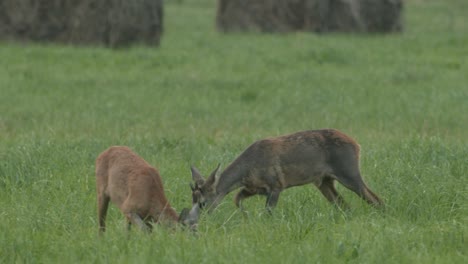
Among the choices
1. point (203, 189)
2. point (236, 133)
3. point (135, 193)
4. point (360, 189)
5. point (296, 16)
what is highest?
point (135, 193)

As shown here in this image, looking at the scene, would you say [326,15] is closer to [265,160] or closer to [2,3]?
[2,3]

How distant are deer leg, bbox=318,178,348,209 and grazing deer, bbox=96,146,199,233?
179cm

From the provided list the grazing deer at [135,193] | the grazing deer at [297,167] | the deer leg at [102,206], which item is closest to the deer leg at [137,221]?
the grazing deer at [135,193]

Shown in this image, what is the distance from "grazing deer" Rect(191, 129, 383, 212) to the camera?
8.25m

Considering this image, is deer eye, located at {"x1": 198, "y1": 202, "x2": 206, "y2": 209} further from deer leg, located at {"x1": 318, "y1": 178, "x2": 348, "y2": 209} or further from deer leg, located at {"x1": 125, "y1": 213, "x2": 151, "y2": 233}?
deer leg, located at {"x1": 318, "y1": 178, "x2": 348, "y2": 209}

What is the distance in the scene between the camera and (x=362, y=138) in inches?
465

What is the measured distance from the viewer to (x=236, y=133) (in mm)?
12539

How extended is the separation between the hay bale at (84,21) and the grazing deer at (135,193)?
531 inches

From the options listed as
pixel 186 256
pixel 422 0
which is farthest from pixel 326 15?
pixel 186 256

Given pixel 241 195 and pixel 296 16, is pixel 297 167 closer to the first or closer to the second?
pixel 241 195

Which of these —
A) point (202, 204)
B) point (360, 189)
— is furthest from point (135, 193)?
point (360, 189)

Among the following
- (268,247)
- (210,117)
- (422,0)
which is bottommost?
(422,0)

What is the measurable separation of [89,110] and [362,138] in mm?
3998

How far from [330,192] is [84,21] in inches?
525
